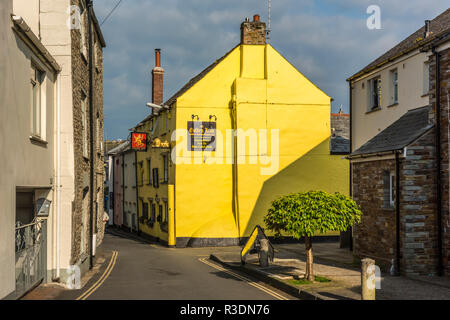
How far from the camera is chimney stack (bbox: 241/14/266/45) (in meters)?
30.3

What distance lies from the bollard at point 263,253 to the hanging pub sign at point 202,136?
1194 centimetres

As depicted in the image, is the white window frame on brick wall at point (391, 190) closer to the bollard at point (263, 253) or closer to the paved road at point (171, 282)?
the bollard at point (263, 253)

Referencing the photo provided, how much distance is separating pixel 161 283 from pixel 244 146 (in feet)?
50.5

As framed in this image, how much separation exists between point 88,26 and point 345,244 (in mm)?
15770

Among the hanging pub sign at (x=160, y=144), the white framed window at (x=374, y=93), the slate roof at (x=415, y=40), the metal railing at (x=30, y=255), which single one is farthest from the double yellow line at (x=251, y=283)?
the hanging pub sign at (x=160, y=144)

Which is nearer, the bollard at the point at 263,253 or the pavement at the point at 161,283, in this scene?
the pavement at the point at 161,283

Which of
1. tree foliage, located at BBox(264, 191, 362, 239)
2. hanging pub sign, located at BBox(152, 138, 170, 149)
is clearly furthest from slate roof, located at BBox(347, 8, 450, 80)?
hanging pub sign, located at BBox(152, 138, 170, 149)

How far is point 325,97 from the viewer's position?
30.5 m

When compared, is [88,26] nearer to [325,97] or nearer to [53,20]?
[53,20]

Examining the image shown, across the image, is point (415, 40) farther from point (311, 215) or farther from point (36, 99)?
point (36, 99)

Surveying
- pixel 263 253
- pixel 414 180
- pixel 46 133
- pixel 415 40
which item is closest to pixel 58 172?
pixel 46 133

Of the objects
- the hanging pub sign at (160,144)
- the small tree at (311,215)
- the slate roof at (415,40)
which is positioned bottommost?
the small tree at (311,215)

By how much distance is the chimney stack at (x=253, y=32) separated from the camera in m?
30.3
